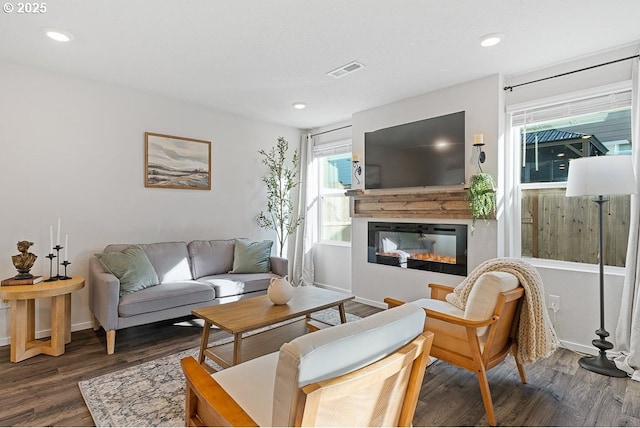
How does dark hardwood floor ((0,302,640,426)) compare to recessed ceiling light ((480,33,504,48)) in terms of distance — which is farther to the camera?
recessed ceiling light ((480,33,504,48))

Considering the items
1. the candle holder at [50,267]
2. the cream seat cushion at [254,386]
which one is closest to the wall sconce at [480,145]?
the cream seat cushion at [254,386]

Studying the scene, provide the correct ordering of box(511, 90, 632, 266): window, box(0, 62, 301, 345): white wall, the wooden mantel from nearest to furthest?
box(511, 90, 632, 266): window → box(0, 62, 301, 345): white wall → the wooden mantel

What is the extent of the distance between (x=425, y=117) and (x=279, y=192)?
92.4 inches

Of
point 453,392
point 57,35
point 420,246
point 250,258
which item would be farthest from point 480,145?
point 57,35

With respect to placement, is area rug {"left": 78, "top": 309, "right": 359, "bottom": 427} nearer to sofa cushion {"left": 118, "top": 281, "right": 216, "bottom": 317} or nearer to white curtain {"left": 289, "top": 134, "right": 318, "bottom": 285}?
sofa cushion {"left": 118, "top": 281, "right": 216, "bottom": 317}

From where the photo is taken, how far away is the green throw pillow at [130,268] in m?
3.08

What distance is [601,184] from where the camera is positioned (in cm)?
247

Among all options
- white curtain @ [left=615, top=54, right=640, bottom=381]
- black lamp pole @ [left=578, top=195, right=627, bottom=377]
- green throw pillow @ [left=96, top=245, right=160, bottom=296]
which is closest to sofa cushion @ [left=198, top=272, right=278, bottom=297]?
green throw pillow @ [left=96, top=245, right=160, bottom=296]

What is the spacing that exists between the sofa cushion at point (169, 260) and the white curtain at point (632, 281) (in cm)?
400

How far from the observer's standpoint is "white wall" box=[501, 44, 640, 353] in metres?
2.76

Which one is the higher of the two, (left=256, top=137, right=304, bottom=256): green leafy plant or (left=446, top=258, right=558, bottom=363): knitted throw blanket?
A: (left=256, top=137, right=304, bottom=256): green leafy plant

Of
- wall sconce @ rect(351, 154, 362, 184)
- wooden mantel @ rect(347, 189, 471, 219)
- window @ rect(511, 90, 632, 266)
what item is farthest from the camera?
wall sconce @ rect(351, 154, 362, 184)

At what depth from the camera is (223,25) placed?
244 cm
